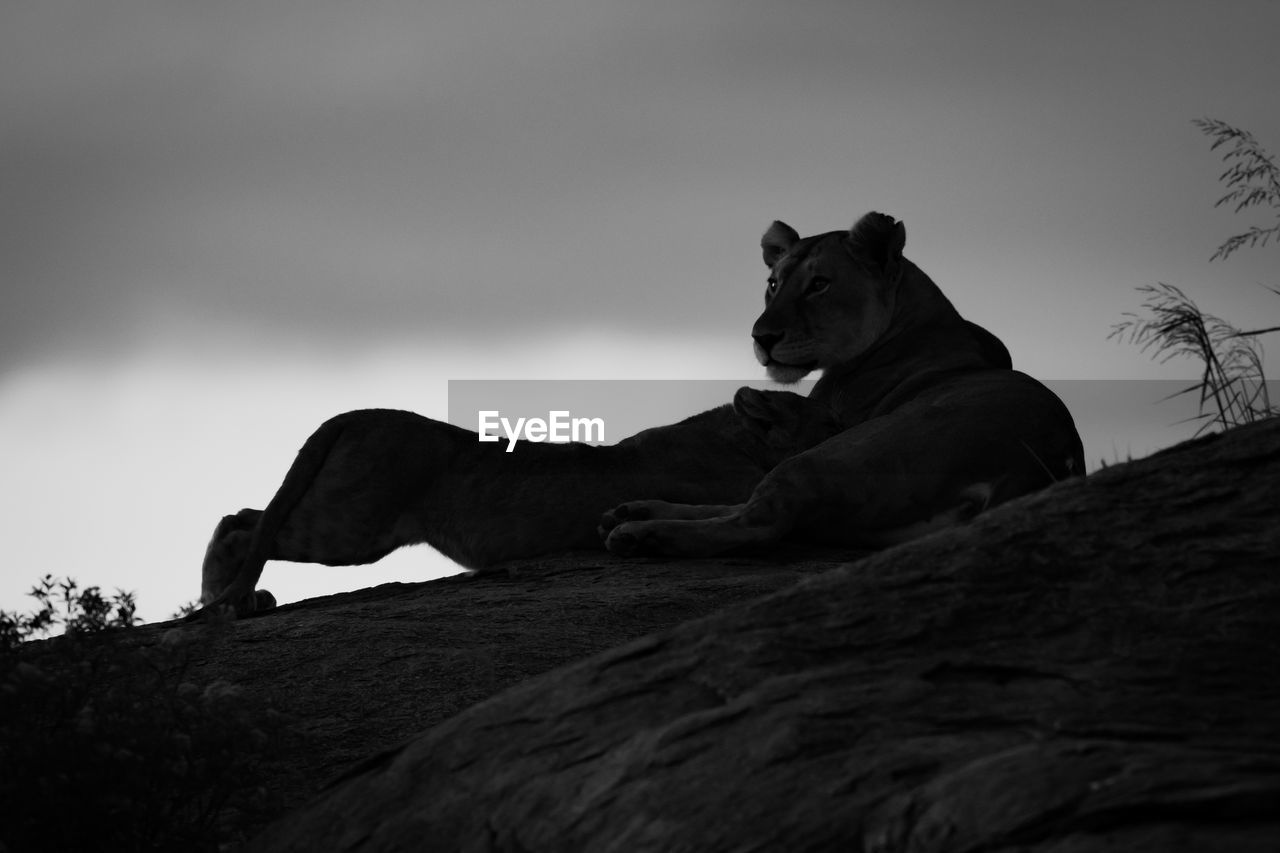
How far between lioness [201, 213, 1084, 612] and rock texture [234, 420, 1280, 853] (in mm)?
3024

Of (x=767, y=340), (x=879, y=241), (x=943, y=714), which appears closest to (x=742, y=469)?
(x=767, y=340)

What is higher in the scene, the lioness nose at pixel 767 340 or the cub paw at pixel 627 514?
the lioness nose at pixel 767 340

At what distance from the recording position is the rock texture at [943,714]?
8.06 ft

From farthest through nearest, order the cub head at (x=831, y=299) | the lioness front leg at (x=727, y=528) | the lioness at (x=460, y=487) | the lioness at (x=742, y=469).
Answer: the cub head at (x=831, y=299), the lioness at (x=460, y=487), the lioness at (x=742, y=469), the lioness front leg at (x=727, y=528)

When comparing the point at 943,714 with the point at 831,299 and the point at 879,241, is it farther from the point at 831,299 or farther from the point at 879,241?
the point at 879,241

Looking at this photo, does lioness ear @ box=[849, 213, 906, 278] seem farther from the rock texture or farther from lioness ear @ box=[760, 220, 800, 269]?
the rock texture

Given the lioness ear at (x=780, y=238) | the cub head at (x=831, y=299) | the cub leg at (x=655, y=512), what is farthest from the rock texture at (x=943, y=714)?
the lioness ear at (x=780, y=238)

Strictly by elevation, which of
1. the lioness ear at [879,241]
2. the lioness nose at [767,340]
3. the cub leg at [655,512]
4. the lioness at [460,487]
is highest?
the lioness ear at [879,241]

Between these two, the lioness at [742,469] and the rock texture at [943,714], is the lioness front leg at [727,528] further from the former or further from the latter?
the rock texture at [943,714]

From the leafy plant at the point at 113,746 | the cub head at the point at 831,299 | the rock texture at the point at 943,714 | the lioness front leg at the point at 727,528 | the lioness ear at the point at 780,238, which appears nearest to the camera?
the rock texture at the point at 943,714

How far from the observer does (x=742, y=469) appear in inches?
306

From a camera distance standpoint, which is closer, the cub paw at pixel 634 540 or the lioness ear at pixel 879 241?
the cub paw at pixel 634 540

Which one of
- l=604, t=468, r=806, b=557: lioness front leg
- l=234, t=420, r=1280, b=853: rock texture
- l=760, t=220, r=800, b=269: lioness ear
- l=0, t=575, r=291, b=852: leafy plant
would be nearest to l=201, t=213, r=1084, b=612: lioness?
l=604, t=468, r=806, b=557: lioness front leg

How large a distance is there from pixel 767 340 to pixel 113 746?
5.18 metres
